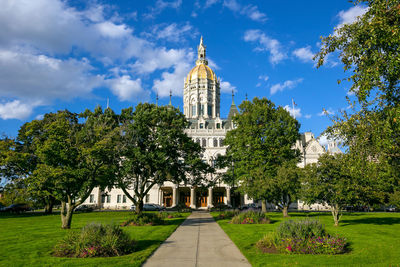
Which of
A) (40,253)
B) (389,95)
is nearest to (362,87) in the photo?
(389,95)

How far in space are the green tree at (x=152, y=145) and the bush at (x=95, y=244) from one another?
14.1 meters

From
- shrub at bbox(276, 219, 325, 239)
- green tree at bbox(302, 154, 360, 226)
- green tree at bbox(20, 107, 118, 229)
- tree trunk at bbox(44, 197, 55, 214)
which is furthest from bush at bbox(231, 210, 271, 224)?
tree trunk at bbox(44, 197, 55, 214)

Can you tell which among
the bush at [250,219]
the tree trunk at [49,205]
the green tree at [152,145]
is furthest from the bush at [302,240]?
the tree trunk at [49,205]

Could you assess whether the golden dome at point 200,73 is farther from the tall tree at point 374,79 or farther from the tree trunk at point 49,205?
the tall tree at point 374,79

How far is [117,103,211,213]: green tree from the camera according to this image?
2761 centimetres

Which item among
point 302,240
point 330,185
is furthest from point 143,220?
point 330,185

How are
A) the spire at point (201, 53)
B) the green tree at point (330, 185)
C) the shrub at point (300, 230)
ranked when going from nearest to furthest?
the shrub at point (300, 230), the green tree at point (330, 185), the spire at point (201, 53)

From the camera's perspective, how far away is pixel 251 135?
38.5m

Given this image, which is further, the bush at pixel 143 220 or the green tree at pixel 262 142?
the green tree at pixel 262 142

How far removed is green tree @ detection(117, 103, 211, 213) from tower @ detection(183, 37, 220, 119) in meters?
53.6

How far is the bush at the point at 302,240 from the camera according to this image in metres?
12.2

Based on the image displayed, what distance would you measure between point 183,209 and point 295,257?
1619 inches

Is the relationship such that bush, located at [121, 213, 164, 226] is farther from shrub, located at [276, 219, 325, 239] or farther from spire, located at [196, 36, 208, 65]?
spire, located at [196, 36, 208, 65]

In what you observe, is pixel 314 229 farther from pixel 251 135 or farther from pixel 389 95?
pixel 251 135
